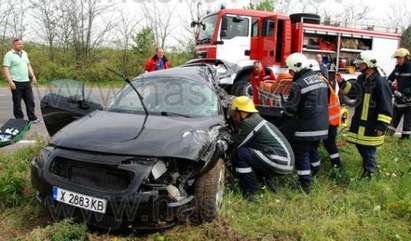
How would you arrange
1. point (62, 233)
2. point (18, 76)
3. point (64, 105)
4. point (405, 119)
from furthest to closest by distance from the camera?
point (18, 76) < point (405, 119) < point (64, 105) < point (62, 233)

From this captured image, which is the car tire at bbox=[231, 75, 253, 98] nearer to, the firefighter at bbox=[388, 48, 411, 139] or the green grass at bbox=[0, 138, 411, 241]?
the firefighter at bbox=[388, 48, 411, 139]

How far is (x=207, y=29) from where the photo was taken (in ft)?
35.5

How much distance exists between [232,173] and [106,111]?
1626 mm

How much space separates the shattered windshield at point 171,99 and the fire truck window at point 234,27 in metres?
6.13

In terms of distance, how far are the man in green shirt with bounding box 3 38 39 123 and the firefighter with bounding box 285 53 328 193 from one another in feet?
16.2

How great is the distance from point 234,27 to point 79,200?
8428 mm

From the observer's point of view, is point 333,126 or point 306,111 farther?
point 333,126

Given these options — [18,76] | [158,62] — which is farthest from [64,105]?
[158,62]

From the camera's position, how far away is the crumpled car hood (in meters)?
3.10

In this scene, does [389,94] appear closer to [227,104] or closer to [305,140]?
[305,140]

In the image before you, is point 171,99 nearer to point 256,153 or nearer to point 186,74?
point 186,74

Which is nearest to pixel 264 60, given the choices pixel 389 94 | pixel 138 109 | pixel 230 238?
pixel 389 94

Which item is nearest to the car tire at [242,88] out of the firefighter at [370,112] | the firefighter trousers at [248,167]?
the firefighter at [370,112]

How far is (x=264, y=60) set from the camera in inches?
430
